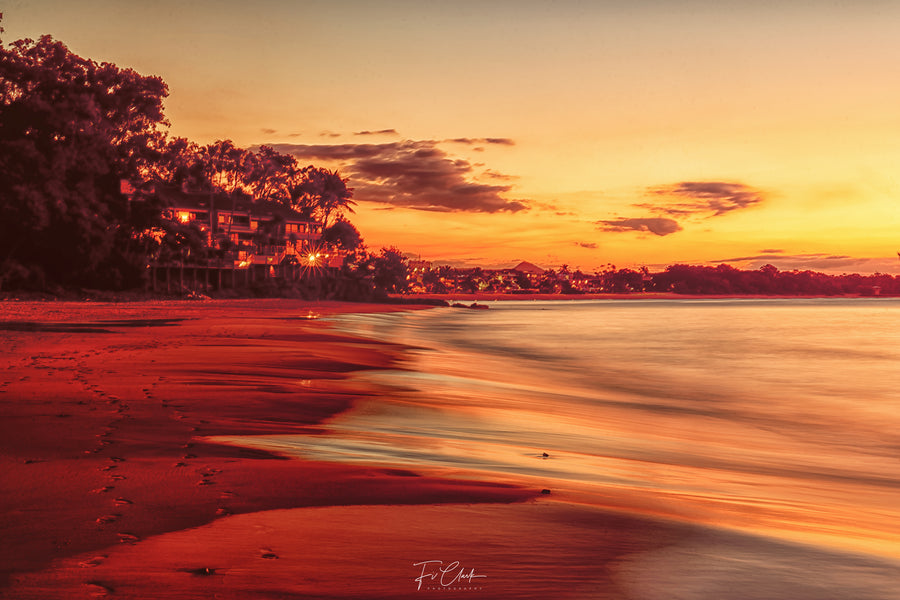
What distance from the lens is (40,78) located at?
57.5 meters

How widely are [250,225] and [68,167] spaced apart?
38430mm

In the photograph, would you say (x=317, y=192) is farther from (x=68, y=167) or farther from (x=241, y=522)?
(x=241, y=522)

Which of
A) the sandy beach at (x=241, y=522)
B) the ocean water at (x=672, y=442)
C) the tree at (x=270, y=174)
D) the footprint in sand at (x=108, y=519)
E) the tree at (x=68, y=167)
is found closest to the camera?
the sandy beach at (x=241, y=522)

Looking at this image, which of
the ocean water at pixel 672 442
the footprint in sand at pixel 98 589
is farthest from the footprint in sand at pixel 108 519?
the ocean water at pixel 672 442

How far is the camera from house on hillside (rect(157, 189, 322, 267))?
3541 inches

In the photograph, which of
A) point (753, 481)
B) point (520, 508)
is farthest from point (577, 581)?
point (753, 481)

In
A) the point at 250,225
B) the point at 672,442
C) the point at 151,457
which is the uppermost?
the point at 250,225

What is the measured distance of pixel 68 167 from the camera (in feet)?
189

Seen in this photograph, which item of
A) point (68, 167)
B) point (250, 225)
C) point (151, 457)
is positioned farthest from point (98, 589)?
point (250, 225)

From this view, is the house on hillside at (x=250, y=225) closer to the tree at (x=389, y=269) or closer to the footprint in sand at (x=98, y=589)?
the tree at (x=389, y=269)

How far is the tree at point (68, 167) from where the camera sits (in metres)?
55.8

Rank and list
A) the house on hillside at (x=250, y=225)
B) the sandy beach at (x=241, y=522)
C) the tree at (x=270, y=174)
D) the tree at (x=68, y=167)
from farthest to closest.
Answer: the tree at (x=270, y=174) → the house on hillside at (x=250, y=225) → the tree at (x=68, y=167) → the sandy beach at (x=241, y=522)

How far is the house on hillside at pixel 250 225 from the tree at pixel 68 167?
22034mm

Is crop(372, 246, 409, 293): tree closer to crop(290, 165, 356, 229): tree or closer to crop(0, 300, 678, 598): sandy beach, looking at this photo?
crop(290, 165, 356, 229): tree
